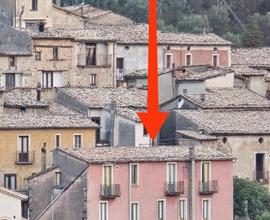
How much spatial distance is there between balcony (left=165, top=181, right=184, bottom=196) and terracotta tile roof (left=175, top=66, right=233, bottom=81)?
10626 mm

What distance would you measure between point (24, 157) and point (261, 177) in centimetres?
729

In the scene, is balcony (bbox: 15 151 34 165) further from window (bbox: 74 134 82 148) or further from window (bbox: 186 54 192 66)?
window (bbox: 186 54 192 66)

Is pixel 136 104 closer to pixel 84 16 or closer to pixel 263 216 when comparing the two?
pixel 263 216

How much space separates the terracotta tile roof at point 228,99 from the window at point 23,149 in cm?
635

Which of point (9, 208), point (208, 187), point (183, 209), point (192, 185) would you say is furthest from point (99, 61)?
point (9, 208)

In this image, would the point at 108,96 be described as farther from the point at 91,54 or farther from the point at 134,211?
the point at 134,211

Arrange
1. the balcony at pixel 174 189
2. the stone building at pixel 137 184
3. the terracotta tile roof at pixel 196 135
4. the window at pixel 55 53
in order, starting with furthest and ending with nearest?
the window at pixel 55 53
the terracotta tile roof at pixel 196 135
the balcony at pixel 174 189
the stone building at pixel 137 184

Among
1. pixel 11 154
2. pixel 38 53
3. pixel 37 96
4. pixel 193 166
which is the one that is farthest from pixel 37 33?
pixel 193 166

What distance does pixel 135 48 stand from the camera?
68.3 m

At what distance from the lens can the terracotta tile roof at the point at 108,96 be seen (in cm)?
6109

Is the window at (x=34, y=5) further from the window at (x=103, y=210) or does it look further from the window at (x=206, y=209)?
the window at (x=103, y=210)

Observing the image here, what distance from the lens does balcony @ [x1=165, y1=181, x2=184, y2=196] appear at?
53.3 m

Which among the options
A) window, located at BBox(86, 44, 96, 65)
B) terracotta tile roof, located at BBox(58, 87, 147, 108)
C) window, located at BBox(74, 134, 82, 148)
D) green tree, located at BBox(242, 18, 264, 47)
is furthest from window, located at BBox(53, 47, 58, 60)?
green tree, located at BBox(242, 18, 264, 47)

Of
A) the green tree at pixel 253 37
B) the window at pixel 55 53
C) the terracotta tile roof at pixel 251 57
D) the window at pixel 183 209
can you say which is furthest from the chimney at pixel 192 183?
the green tree at pixel 253 37
